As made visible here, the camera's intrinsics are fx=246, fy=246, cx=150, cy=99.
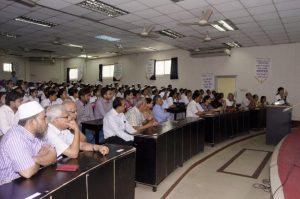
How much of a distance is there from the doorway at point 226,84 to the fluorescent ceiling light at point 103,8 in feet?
23.4

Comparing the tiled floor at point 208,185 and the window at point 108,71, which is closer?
the tiled floor at point 208,185

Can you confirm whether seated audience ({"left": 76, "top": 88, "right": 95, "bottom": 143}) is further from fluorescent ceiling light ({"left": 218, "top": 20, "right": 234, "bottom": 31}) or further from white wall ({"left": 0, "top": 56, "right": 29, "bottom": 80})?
white wall ({"left": 0, "top": 56, "right": 29, "bottom": 80})

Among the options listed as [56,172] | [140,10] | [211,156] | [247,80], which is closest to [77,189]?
[56,172]

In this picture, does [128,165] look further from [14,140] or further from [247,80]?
[247,80]

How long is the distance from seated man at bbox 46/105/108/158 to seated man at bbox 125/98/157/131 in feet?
5.87

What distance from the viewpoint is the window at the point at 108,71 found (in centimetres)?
1608

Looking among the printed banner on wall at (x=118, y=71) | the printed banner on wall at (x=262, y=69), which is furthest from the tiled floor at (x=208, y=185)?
the printed banner on wall at (x=118, y=71)

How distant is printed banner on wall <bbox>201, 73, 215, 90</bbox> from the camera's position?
40.0 feet

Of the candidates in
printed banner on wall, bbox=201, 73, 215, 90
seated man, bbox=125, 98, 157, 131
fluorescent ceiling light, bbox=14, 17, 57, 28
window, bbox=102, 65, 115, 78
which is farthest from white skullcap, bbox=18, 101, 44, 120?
window, bbox=102, 65, 115, 78

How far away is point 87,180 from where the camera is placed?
207 centimetres

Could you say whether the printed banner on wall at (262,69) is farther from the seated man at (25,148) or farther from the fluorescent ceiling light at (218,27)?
the seated man at (25,148)

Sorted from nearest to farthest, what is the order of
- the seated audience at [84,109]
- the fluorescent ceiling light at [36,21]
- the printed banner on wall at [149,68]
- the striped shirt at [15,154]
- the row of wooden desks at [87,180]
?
the row of wooden desks at [87,180] → the striped shirt at [15,154] → the seated audience at [84,109] → the fluorescent ceiling light at [36,21] → the printed banner on wall at [149,68]

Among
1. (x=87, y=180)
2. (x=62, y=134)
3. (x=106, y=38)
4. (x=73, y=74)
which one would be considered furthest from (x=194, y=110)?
(x=73, y=74)

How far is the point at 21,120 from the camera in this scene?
78.7 inches
